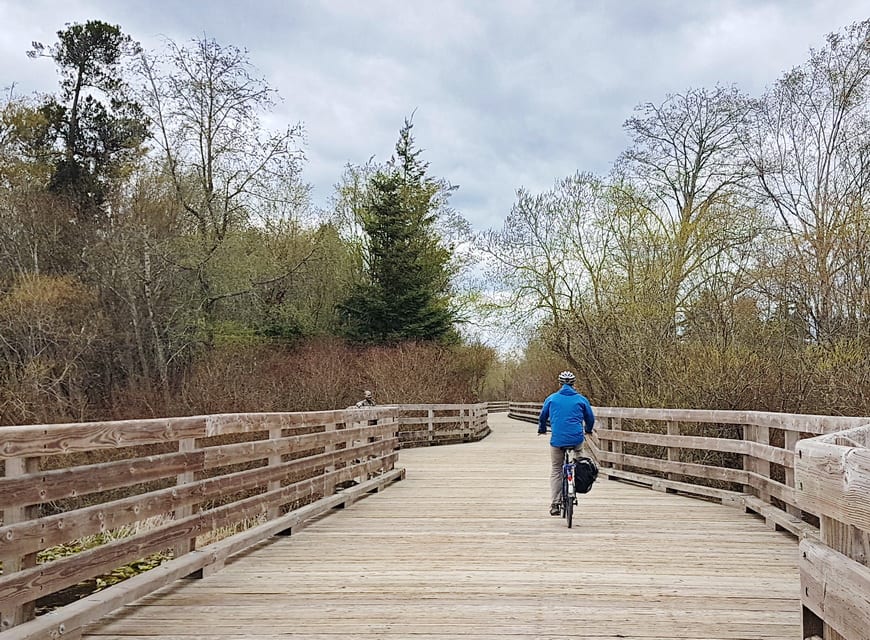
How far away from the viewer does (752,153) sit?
73.5ft

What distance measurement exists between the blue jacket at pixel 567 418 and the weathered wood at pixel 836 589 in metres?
5.42

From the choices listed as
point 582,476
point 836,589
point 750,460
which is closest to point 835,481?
point 836,589

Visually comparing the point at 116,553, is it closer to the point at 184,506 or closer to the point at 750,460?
the point at 184,506

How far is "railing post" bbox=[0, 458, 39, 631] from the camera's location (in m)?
3.68

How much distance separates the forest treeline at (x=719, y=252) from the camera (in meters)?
12.3

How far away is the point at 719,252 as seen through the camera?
67.9 feet

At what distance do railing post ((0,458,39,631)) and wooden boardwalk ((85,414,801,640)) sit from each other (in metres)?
0.67

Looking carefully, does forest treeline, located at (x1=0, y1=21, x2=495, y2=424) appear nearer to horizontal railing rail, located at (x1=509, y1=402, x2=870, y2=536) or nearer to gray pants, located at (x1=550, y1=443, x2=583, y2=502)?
horizontal railing rail, located at (x1=509, y1=402, x2=870, y2=536)

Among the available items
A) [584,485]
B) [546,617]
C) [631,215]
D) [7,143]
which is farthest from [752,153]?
[7,143]

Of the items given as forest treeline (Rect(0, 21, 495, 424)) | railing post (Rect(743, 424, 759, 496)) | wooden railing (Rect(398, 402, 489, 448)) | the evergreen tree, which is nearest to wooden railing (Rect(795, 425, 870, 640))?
railing post (Rect(743, 424, 759, 496))

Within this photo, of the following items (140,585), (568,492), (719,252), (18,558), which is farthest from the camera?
(719,252)

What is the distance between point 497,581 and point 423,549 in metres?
1.37

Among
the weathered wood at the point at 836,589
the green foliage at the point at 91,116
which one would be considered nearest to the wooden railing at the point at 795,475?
the weathered wood at the point at 836,589

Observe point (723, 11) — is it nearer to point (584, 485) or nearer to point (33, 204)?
point (584, 485)
